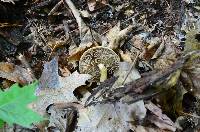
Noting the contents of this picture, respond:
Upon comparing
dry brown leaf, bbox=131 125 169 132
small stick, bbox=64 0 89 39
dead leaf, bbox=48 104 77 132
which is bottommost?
dry brown leaf, bbox=131 125 169 132

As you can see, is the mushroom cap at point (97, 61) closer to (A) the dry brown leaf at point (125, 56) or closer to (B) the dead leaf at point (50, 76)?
(A) the dry brown leaf at point (125, 56)

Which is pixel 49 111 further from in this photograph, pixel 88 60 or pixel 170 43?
pixel 170 43

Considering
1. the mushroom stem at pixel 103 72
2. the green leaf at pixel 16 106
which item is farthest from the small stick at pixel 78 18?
the green leaf at pixel 16 106

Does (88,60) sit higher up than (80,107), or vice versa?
(88,60)

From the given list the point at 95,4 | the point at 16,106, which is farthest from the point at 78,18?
the point at 16,106

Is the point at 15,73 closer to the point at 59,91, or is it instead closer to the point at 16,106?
the point at 59,91

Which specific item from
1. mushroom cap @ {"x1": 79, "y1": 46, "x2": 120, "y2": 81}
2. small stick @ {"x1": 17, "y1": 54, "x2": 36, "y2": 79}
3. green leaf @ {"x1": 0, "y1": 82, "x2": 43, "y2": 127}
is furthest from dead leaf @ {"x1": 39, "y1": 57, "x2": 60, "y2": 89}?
green leaf @ {"x1": 0, "y1": 82, "x2": 43, "y2": 127}

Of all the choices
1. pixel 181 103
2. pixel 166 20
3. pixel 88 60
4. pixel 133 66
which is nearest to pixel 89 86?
pixel 88 60

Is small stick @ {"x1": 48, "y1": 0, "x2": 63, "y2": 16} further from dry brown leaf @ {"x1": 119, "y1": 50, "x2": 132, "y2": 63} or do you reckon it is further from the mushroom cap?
dry brown leaf @ {"x1": 119, "y1": 50, "x2": 132, "y2": 63}
